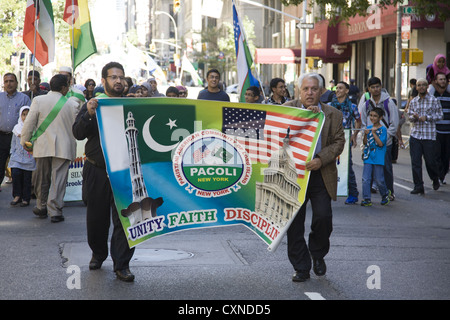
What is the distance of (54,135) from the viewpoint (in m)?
11.0

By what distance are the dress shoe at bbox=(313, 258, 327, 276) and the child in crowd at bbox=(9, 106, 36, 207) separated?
6.55m

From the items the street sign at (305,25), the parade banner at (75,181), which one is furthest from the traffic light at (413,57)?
the parade banner at (75,181)

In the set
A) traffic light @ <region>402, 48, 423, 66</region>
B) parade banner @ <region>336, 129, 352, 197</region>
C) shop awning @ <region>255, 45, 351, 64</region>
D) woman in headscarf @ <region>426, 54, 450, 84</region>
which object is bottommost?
parade banner @ <region>336, 129, 352, 197</region>

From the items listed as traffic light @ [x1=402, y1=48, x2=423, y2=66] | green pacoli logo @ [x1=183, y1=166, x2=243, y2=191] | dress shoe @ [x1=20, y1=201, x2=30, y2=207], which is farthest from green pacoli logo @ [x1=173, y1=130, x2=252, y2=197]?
traffic light @ [x1=402, y1=48, x2=423, y2=66]

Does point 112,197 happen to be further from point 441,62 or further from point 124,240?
point 441,62

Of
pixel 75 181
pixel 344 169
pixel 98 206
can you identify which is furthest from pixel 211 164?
pixel 344 169

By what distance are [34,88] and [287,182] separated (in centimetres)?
778

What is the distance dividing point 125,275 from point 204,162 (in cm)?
117

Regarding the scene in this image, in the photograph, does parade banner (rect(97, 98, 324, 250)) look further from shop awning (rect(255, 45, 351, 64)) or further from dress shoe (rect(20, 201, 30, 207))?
shop awning (rect(255, 45, 351, 64))

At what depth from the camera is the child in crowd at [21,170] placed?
498 inches

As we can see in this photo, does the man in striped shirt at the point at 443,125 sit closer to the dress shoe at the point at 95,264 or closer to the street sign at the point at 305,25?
the dress shoe at the point at 95,264

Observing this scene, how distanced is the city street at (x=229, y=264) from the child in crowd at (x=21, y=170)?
1218mm

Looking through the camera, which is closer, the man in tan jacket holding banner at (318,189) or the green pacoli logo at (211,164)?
the man in tan jacket holding banner at (318,189)

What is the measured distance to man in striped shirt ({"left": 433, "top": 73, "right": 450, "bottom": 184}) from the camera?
14.8 m
